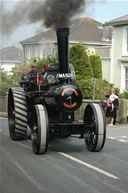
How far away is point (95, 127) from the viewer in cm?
995

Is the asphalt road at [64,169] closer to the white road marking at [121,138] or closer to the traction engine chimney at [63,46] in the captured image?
the white road marking at [121,138]

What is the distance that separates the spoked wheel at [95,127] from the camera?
9.82 meters

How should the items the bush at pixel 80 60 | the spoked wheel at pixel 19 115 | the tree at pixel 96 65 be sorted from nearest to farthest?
the spoked wheel at pixel 19 115
the bush at pixel 80 60
the tree at pixel 96 65

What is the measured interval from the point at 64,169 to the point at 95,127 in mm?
1977

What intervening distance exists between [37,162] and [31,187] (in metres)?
2.01

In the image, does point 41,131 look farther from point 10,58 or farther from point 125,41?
point 10,58

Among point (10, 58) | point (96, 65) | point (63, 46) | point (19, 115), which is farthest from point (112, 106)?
point (10, 58)

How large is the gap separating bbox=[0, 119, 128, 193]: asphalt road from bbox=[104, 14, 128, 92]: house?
18.3 metres

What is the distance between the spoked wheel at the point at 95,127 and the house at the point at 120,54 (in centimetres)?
1914

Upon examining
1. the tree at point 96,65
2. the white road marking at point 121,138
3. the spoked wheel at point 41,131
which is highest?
the tree at point 96,65

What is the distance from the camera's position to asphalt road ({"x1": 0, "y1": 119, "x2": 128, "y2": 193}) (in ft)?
22.6

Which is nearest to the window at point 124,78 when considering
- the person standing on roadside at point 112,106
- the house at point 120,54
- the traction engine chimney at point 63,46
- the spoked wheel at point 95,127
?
the house at point 120,54

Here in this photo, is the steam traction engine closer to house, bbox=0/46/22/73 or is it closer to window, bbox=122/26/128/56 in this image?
window, bbox=122/26/128/56

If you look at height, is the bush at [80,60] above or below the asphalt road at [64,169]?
above
